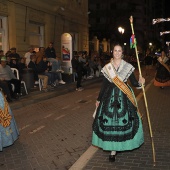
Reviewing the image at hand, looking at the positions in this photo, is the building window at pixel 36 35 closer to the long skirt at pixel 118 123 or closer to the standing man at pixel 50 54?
the standing man at pixel 50 54

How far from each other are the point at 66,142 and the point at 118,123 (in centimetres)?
175

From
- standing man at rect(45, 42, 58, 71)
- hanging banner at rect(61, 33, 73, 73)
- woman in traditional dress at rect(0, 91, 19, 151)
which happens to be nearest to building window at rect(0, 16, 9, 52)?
standing man at rect(45, 42, 58, 71)

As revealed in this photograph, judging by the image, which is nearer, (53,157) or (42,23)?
(53,157)

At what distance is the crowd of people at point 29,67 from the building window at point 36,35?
294 cm

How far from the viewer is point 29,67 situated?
13.1 m

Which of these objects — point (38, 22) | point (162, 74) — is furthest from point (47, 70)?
point (38, 22)

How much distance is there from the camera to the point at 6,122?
541 centimetres

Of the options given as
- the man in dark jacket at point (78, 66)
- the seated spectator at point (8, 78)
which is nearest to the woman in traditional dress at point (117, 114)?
the seated spectator at point (8, 78)

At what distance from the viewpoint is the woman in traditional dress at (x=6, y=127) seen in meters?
5.29

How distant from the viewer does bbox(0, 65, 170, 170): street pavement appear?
187 inches

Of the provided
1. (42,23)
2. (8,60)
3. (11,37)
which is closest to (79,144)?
(8,60)

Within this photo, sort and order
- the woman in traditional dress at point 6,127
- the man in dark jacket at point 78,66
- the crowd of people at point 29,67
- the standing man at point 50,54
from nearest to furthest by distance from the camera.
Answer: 1. the woman in traditional dress at point 6,127
2. the crowd of people at point 29,67
3. the man in dark jacket at point 78,66
4. the standing man at point 50,54

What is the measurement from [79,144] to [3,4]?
11303 mm

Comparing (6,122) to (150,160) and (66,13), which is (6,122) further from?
(66,13)
